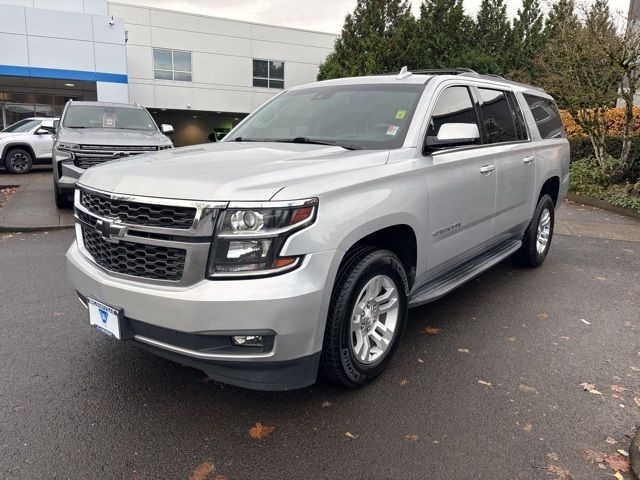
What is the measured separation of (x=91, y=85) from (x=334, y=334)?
2531cm

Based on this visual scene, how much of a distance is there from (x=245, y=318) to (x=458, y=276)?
2.22 meters

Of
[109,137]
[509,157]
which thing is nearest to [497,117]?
[509,157]

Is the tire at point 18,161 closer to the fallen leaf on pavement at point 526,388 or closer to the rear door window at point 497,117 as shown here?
the rear door window at point 497,117

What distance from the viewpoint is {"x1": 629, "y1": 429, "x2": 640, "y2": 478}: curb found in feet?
8.14

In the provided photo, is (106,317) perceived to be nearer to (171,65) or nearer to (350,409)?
(350,409)

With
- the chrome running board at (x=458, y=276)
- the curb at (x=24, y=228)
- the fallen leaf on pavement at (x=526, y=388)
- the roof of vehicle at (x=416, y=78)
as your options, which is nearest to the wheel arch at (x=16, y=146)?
the curb at (x=24, y=228)

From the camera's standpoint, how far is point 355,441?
2.71 m

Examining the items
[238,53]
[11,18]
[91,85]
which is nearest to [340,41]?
[238,53]

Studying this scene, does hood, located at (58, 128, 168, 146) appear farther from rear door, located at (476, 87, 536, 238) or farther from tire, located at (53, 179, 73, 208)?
rear door, located at (476, 87, 536, 238)

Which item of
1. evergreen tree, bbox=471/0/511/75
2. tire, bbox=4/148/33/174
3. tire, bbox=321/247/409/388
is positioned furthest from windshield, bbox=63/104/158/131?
evergreen tree, bbox=471/0/511/75

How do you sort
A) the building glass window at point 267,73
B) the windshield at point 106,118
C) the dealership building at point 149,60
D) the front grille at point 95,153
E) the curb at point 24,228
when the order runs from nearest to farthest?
the curb at point 24,228 → the front grille at point 95,153 → the windshield at point 106,118 → the dealership building at point 149,60 → the building glass window at point 267,73

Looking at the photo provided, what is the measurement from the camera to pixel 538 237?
5805 mm

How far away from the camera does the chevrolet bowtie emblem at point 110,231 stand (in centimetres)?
272

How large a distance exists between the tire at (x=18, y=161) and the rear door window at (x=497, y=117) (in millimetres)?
14107
